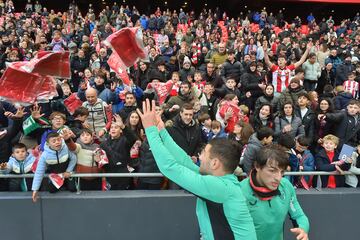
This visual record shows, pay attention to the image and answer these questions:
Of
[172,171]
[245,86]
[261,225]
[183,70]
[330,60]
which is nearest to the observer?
[172,171]

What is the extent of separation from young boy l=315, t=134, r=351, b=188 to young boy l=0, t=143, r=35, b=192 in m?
3.44

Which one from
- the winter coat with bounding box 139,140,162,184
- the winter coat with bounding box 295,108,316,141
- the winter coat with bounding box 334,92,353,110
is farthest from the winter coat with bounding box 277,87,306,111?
the winter coat with bounding box 139,140,162,184

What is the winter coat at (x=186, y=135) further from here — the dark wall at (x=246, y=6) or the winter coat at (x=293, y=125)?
the dark wall at (x=246, y=6)

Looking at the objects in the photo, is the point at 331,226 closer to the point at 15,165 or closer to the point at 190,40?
the point at 15,165

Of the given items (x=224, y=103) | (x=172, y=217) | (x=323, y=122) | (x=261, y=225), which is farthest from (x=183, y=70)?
(x=261, y=225)

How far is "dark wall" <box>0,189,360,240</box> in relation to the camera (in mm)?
4152

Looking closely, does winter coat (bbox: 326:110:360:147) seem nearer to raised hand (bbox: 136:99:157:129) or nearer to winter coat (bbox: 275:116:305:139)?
winter coat (bbox: 275:116:305:139)

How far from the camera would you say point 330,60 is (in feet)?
35.8

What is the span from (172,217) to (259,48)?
897 centimetres

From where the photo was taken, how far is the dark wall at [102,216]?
415 centimetres

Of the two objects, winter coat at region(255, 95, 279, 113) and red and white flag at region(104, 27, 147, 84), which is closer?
red and white flag at region(104, 27, 147, 84)

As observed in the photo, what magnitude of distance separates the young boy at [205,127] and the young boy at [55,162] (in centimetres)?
187

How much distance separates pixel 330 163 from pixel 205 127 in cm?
172

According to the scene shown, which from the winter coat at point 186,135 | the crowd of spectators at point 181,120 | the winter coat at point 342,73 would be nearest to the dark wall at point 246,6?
the crowd of spectators at point 181,120
